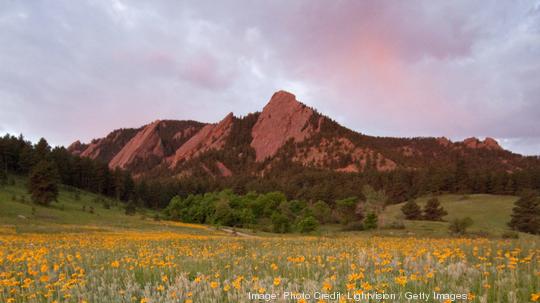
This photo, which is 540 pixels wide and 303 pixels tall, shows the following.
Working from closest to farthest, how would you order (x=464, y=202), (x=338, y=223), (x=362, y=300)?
(x=362, y=300)
(x=338, y=223)
(x=464, y=202)

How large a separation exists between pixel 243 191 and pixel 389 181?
66370 mm

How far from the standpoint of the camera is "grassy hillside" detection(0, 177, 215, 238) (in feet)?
125

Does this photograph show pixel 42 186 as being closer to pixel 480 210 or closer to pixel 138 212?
pixel 138 212

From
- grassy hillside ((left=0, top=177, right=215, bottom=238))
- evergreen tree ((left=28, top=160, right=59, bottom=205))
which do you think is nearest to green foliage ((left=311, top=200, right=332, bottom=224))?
grassy hillside ((left=0, top=177, right=215, bottom=238))

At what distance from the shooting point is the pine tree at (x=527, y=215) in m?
69.5

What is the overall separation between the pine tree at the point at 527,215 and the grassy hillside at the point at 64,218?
62.1 m

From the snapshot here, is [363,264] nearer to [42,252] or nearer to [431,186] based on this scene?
[42,252]

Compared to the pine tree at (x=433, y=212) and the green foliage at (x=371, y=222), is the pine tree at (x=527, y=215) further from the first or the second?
the green foliage at (x=371, y=222)

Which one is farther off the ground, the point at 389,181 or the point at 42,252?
the point at 389,181

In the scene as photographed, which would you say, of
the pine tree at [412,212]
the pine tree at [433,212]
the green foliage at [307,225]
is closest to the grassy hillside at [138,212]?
the pine tree at [412,212]

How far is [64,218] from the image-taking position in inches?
2096

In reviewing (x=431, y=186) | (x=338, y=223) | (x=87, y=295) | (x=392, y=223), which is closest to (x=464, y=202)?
(x=431, y=186)

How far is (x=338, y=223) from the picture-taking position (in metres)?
91.8

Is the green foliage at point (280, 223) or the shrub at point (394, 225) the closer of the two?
the shrub at point (394, 225)
